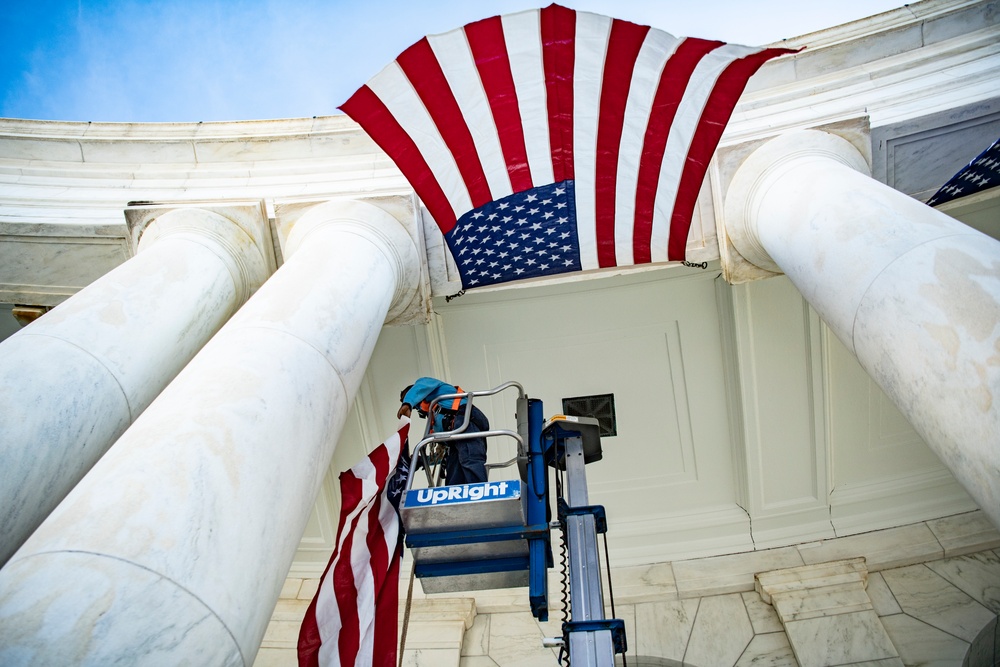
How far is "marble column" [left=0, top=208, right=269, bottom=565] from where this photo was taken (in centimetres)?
507

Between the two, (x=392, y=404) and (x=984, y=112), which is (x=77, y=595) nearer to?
(x=392, y=404)

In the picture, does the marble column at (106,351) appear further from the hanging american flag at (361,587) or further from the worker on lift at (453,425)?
the worker on lift at (453,425)

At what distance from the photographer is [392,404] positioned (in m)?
12.5

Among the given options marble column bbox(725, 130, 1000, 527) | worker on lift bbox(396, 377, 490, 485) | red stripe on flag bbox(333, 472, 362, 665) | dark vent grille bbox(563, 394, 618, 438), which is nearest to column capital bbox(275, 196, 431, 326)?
worker on lift bbox(396, 377, 490, 485)

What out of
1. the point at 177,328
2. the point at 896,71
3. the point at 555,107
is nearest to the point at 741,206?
the point at 555,107

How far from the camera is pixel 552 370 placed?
1268cm

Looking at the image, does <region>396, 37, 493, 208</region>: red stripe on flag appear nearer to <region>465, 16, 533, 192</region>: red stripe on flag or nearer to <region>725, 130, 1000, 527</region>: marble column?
<region>465, 16, 533, 192</region>: red stripe on flag

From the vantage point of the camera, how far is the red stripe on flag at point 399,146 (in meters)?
7.50

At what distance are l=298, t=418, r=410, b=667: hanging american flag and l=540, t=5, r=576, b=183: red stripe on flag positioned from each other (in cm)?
360

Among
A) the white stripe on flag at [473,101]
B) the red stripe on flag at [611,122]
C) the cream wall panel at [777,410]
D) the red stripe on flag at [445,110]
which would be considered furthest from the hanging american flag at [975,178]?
the red stripe on flag at [445,110]

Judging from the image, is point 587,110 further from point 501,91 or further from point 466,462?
point 466,462

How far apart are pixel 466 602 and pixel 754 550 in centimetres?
475

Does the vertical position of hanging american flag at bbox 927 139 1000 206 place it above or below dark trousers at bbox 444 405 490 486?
above

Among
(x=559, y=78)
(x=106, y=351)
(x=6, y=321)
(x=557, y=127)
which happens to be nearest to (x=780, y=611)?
(x=557, y=127)
